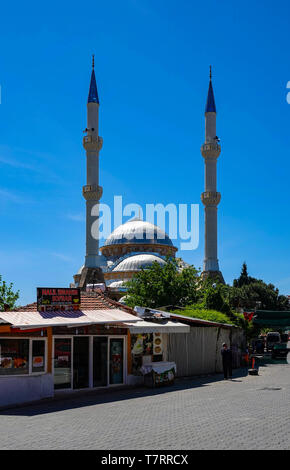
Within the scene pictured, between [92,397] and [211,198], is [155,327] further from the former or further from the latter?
[211,198]

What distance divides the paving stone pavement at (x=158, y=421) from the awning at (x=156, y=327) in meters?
1.88

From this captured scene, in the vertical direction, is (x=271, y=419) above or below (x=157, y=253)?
below

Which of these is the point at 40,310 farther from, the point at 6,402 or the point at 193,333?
the point at 193,333

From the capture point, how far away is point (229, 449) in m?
8.14

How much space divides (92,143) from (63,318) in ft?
125

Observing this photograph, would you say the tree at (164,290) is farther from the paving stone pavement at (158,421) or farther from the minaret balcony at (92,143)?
the minaret balcony at (92,143)

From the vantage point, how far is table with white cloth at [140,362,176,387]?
60.5 ft

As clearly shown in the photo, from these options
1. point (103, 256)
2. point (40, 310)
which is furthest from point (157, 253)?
point (40, 310)

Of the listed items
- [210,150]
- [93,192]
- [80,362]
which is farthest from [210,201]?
[80,362]

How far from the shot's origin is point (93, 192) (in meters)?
52.9

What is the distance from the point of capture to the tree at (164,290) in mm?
35250

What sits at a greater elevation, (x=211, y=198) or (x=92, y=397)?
(x=211, y=198)

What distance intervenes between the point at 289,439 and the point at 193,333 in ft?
43.6

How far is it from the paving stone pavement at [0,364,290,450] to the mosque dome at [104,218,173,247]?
63096 mm
